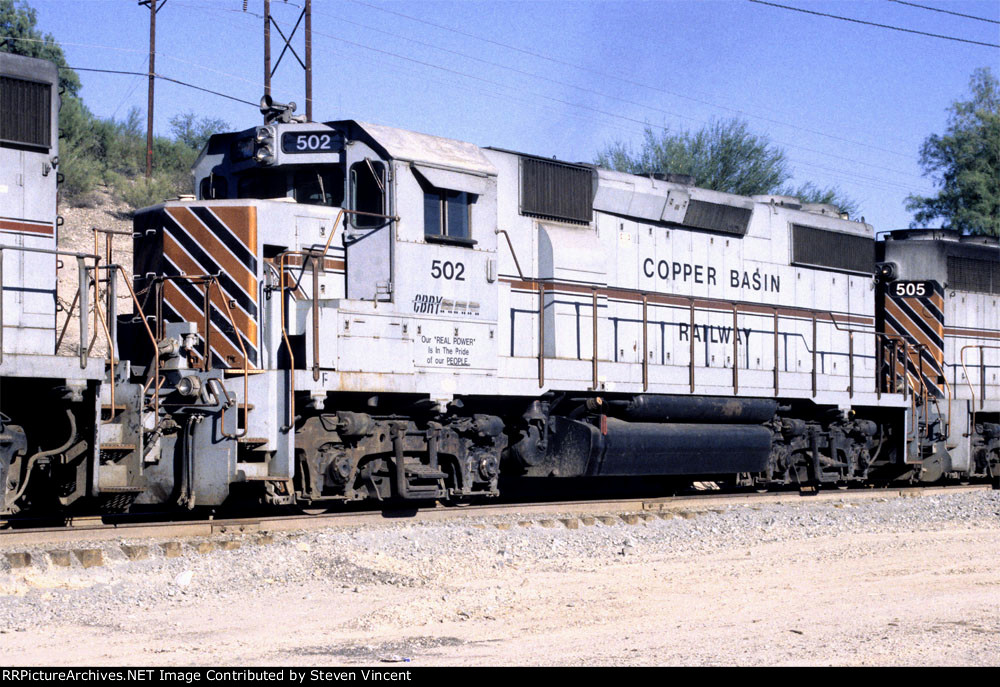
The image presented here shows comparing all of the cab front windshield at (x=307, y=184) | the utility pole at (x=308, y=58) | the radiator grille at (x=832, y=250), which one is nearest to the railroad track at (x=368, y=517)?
the cab front windshield at (x=307, y=184)

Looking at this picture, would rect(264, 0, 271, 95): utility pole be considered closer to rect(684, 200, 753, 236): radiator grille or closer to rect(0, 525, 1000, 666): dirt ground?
rect(684, 200, 753, 236): radiator grille

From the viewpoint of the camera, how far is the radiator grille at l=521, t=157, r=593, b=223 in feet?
37.7

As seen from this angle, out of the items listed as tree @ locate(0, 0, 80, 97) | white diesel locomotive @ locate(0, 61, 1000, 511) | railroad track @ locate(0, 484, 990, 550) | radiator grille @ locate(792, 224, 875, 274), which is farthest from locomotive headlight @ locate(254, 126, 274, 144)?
tree @ locate(0, 0, 80, 97)

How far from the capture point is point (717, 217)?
1345 cm

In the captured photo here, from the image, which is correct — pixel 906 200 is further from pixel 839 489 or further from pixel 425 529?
pixel 425 529

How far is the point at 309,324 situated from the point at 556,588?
3264 mm

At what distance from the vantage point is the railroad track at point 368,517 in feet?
28.1

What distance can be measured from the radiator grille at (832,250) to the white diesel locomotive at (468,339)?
0.13ft

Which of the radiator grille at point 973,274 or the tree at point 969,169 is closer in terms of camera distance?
the radiator grille at point 973,274

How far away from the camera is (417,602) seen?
642 cm

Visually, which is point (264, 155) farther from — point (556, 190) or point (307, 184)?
point (556, 190)

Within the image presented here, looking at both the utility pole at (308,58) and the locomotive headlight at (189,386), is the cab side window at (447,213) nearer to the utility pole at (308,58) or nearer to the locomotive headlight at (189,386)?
the locomotive headlight at (189,386)

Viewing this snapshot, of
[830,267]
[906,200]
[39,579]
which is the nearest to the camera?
[39,579]

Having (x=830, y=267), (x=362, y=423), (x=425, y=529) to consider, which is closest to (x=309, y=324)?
(x=362, y=423)
